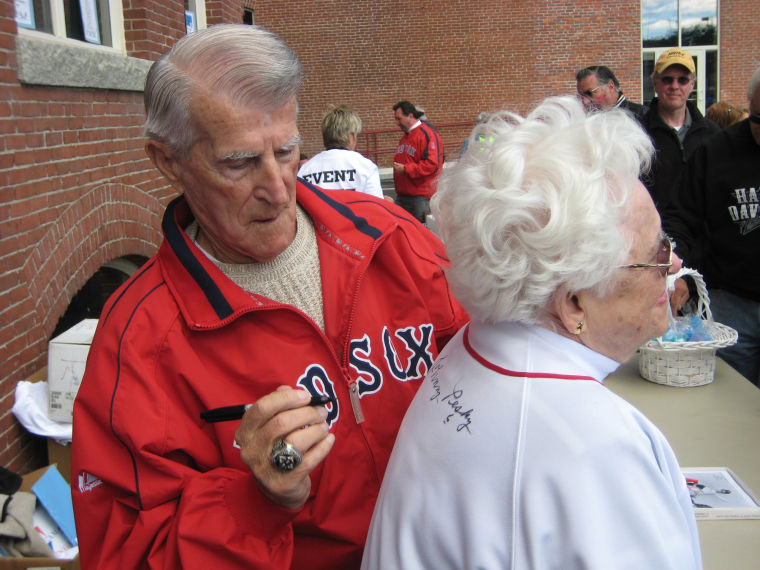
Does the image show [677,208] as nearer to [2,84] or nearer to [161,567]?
[161,567]

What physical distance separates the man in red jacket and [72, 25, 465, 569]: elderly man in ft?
24.6

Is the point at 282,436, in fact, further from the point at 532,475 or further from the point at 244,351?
the point at 532,475

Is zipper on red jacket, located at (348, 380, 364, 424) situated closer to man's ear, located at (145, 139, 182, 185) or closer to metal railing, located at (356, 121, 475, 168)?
man's ear, located at (145, 139, 182, 185)

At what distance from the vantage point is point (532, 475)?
107cm

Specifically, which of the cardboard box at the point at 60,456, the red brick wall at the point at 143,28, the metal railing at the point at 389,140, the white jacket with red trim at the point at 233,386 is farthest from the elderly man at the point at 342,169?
the metal railing at the point at 389,140

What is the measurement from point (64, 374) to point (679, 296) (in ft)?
9.98

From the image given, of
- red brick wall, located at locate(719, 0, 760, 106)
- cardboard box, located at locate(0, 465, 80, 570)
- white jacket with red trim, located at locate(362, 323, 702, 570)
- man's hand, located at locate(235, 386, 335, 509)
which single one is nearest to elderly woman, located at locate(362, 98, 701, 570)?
white jacket with red trim, located at locate(362, 323, 702, 570)

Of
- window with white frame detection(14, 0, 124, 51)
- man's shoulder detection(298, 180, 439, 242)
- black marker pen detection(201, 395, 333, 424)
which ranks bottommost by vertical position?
black marker pen detection(201, 395, 333, 424)

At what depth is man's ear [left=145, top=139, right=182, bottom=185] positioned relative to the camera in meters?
1.50

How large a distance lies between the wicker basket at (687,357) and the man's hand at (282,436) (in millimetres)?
1650

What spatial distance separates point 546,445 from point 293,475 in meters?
0.45

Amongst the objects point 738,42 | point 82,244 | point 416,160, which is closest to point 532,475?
point 82,244

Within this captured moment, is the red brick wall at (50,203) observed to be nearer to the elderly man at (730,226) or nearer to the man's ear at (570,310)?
the man's ear at (570,310)

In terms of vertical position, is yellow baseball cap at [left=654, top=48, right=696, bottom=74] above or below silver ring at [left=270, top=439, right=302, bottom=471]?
above
